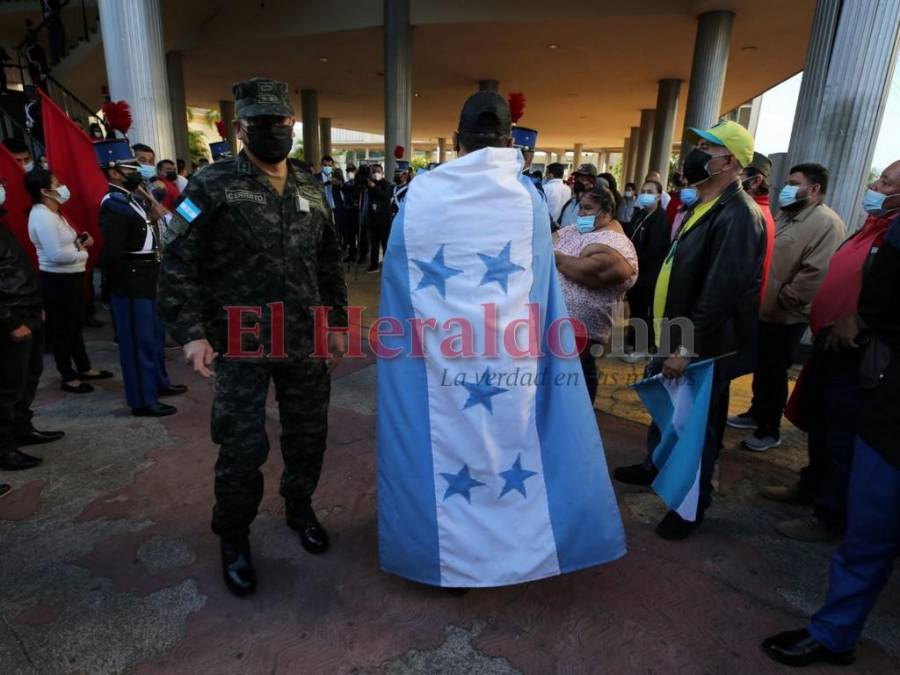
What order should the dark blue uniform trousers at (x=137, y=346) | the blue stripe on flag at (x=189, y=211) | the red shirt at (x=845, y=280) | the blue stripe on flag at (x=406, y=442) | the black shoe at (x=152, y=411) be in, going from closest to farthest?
the blue stripe on flag at (x=189, y=211) < the blue stripe on flag at (x=406, y=442) < the red shirt at (x=845, y=280) < the dark blue uniform trousers at (x=137, y=346) < the black shoe at (x=152, y=411)

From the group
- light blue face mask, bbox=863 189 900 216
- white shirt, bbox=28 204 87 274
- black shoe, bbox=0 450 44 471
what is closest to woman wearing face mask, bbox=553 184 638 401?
light blue face mask, bbox=863 189 900 216

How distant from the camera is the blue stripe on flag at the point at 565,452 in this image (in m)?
2.13

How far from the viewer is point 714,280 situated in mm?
2428

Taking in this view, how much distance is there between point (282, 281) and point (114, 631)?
1472 mm

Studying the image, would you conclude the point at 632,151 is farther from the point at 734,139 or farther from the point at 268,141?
the point at 268,141

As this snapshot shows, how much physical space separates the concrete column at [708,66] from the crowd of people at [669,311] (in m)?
7.39

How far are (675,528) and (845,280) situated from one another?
4.99 feet

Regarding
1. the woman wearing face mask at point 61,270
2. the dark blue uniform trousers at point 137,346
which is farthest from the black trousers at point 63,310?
the dark blue uniform trousers at point 137,346

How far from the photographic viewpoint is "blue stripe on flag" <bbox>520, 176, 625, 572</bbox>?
6.98 ft

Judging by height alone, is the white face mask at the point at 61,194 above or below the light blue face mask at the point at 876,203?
below

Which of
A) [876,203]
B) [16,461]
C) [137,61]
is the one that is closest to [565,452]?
[876,203]

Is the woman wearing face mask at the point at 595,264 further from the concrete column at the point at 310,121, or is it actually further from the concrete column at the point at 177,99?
the concrete column at the point at 310,121

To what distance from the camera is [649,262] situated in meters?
5.76

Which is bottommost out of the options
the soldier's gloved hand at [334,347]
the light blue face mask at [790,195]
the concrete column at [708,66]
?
the soldier's gloved hand at [334,347]
